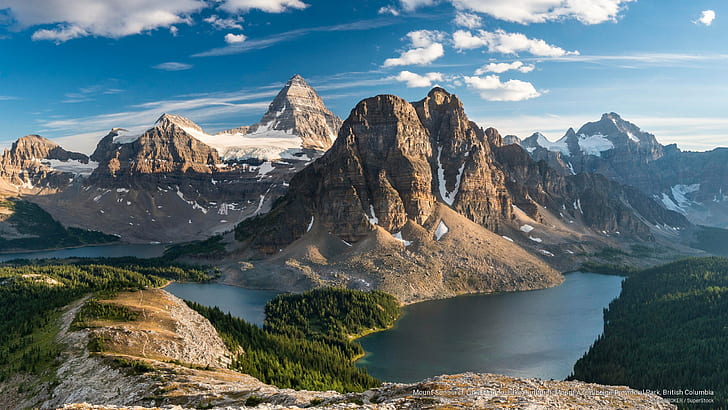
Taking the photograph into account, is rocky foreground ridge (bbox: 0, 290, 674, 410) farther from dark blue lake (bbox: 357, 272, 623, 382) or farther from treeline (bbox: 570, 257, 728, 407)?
dark blue lake (bbox: 357, 272, 623, 382)

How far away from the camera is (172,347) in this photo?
6656cm

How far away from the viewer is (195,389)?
47.8 meters

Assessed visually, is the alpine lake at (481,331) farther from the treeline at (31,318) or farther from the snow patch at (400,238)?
the treeline at (31,318)

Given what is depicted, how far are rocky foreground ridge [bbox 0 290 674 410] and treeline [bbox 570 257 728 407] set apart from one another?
2892 centimetres

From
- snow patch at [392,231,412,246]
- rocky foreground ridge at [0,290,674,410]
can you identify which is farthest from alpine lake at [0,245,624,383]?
rocky foreground ridge at [0,290,674,410]

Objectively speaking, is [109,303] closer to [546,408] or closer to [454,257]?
[546,408]

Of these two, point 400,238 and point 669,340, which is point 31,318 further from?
point 400,238

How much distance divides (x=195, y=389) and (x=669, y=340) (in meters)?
94.1

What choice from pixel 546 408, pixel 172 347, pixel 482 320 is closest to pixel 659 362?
pixel 482 320

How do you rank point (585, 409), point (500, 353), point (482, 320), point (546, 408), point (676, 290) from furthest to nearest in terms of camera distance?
point (676, 290), point (482, 320), point (500, 353), point (585, 409), point (546, 408)

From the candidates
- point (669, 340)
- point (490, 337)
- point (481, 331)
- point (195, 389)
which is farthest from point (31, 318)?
point (669, 340)

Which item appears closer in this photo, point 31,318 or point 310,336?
point 31,318

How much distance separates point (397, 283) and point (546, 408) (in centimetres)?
12001

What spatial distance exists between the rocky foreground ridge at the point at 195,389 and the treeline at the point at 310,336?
11487mm
